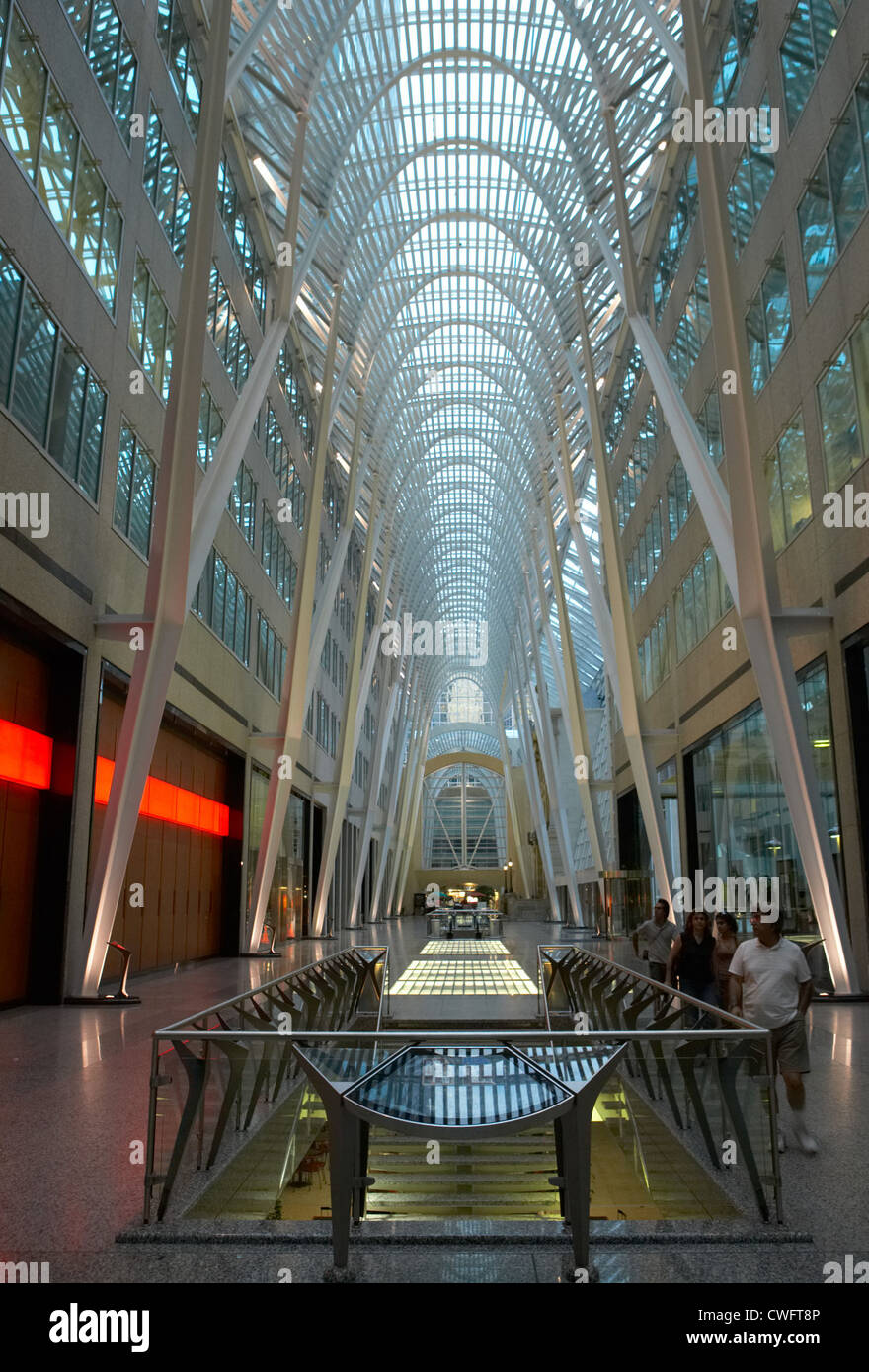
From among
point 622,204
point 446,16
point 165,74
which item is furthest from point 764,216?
point 446,16

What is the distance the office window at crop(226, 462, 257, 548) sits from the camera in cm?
2612

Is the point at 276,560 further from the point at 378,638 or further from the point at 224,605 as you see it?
the point at 378,638

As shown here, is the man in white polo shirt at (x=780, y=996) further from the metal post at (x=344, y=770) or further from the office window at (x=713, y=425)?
the metal post at (x=344, y=770)

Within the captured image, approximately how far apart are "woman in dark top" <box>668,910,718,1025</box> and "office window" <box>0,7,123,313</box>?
11345 mm

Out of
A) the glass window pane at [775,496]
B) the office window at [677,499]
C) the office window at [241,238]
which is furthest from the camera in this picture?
the office window at [677,499]

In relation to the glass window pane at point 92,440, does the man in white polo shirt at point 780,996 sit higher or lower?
lower

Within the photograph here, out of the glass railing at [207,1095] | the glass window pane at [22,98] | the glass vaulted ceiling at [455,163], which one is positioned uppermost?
the glass vaulted ceiling at [455,163]

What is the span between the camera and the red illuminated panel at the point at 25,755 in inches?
529

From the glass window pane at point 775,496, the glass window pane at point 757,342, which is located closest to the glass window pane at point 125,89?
the glass window pane at point 757,342

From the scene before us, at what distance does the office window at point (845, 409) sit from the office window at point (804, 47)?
173 inches

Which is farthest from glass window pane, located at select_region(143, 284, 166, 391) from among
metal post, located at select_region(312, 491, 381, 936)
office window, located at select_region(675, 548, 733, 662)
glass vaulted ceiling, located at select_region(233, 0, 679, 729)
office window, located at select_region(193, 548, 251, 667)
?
metal post, located at select_region(312, 491, 381, 936)

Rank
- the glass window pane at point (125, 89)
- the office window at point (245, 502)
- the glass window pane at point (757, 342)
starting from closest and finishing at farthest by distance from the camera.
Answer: the glass window pane at point (125, 89)
the glass window pane at point (757, 342)
the office window at point (245, 502)

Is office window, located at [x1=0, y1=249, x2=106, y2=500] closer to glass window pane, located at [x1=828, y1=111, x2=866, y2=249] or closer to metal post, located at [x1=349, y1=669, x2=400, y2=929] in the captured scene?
glass window pane, located at [x1=828, y1=111, x2=866, y2=249]

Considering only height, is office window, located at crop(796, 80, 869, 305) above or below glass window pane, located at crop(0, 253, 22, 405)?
above
